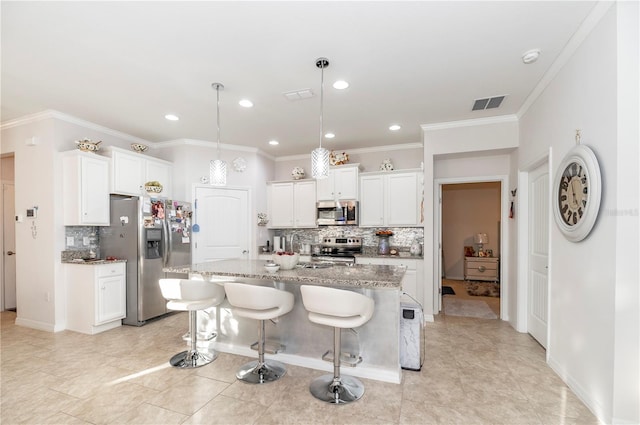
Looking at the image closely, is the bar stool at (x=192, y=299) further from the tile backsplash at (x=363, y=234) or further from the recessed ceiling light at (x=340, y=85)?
the tile backsplash at (x=363, y=234)

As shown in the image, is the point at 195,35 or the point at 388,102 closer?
the point at 195,35

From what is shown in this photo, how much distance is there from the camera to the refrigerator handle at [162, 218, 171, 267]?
438 centimetres

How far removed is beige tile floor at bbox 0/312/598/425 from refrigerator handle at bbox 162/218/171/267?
4.03 ft

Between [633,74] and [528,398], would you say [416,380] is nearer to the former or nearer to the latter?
[528,398]

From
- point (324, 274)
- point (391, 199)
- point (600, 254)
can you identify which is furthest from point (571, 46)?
point (391, 199)

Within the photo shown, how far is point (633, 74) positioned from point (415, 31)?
4.49 feet

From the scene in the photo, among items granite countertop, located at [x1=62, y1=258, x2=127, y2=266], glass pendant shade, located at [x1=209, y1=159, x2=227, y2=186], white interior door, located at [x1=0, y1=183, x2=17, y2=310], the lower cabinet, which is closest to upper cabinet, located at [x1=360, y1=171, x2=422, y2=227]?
the lower cabinet

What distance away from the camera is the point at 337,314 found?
227 cm

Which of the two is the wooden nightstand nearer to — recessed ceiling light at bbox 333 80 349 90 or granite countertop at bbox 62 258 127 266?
recessed ceiling light at bbox 333 80 349 90

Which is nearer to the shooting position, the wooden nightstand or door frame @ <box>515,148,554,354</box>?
door frame @ <box>515,148,554,354</box>

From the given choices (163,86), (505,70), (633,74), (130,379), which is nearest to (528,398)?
(633,74)

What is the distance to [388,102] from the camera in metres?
3.52

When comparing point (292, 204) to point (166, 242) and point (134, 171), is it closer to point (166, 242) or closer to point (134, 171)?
point (166, 242)

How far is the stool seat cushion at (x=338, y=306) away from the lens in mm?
2234
